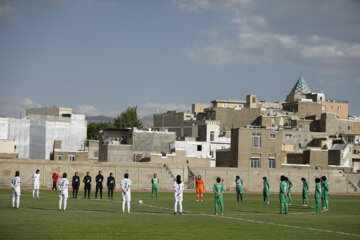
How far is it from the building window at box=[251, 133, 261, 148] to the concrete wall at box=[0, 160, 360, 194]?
766cm

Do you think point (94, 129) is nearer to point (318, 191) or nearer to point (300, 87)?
point (300, 87)

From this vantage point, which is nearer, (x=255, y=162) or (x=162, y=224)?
(x=162, y=224)

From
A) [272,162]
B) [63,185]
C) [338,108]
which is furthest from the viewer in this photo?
[338,108]

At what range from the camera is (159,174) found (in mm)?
65562

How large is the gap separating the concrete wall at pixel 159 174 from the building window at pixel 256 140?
25.1 ft

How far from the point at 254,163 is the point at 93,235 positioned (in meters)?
58.2

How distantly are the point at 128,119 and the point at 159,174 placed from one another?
72.1 m

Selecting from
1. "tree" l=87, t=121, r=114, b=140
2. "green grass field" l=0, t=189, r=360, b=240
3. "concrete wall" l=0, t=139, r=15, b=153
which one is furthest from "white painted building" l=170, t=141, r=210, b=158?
"green grass field" l=0, t=189, r=360, b=240

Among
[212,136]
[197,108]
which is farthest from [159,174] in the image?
[197,108]

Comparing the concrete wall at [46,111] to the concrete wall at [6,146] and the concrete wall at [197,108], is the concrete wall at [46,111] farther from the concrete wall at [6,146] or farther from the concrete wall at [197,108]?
the concrete wall at [197,108]

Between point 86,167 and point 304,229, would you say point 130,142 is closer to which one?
point 86,167

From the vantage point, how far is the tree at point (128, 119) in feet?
444

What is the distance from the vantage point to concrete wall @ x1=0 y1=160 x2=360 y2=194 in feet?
190

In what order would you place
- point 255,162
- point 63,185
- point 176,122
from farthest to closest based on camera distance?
point 176,122
point 255,162
point 63,185
